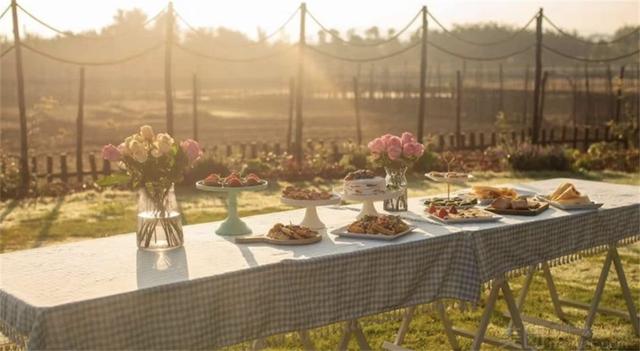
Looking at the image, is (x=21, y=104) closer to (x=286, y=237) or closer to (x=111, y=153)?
(x=111, y=153)

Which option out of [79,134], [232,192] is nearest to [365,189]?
[232,192]

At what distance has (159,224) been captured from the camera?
3.86 m

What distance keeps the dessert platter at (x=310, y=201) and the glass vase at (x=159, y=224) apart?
602 mm

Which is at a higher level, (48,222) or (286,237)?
(286,237)

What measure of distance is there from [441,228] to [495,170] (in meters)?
10.7

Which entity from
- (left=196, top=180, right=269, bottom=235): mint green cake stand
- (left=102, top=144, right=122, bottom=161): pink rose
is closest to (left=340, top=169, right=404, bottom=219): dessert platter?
(left=196, top=180, right=269, bottom=235): mint green cake stand

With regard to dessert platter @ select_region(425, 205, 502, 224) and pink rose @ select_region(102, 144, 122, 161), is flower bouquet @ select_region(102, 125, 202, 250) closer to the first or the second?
pink rose @ select_region(102, 144, 122, 161)

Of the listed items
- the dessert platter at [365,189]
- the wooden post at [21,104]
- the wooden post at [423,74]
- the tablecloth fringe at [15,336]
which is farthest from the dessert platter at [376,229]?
the wooden post at [423,74]

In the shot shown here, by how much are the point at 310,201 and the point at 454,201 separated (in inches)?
41.4

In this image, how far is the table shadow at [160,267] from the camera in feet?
10.8

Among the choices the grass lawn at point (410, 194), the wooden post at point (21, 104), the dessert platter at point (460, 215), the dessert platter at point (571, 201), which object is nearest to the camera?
the dessert platter at point (460, 215)

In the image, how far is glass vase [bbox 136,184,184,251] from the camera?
12.6 feet

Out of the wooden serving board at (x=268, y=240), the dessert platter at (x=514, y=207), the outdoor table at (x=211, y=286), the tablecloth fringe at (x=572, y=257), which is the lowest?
the tablecloth fringe at (x=572, y=257)

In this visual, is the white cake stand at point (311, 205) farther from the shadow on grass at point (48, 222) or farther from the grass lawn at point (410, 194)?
the shadow on grass at point (48, 222)
